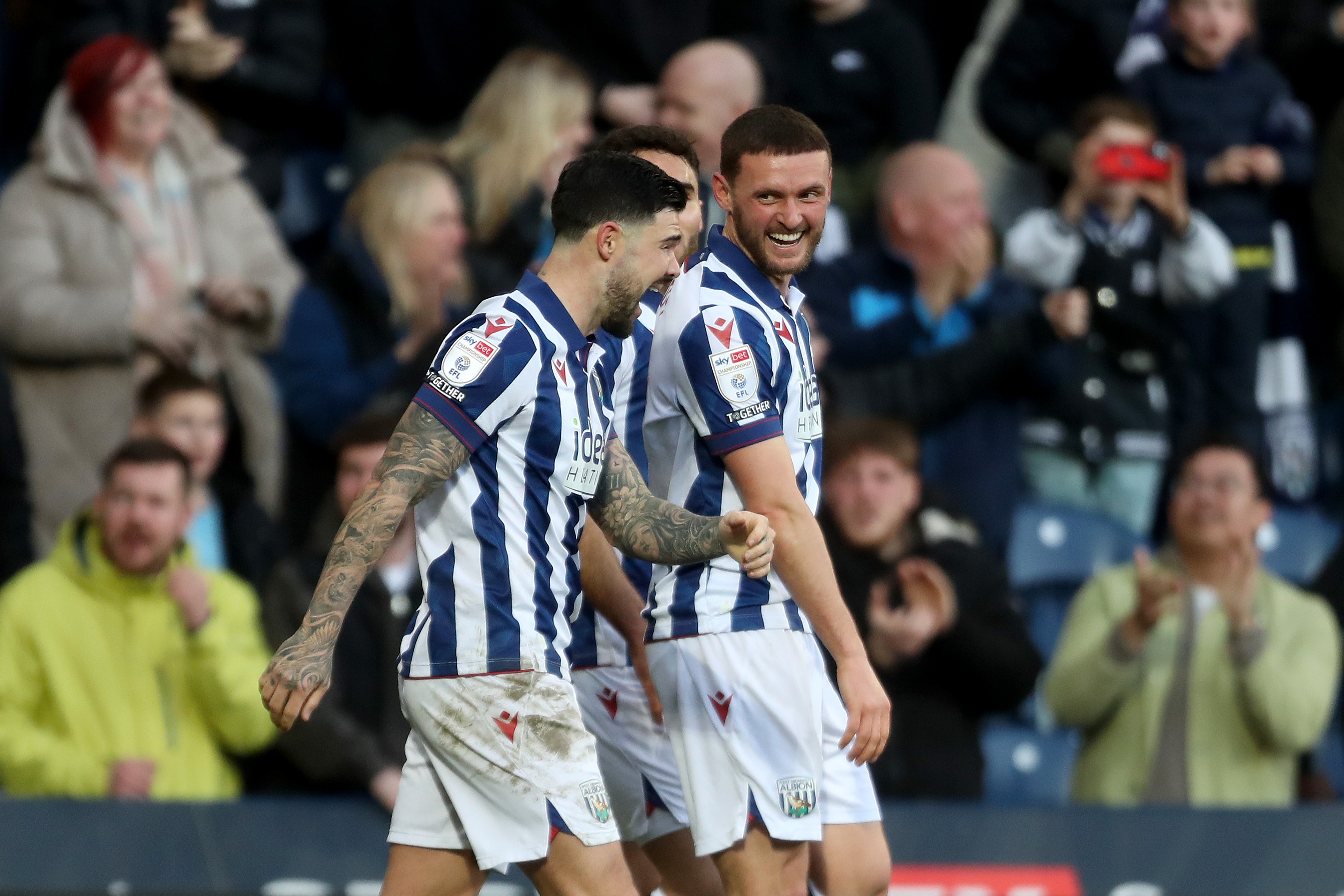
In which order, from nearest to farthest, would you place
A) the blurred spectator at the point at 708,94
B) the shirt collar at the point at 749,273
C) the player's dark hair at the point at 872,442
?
1. the shirt collar at the point at 749,273
2. the player's dark hair at the point at 872,442
3. the blurred spectator at the point at 708,94

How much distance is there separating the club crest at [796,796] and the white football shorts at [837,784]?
0.89 ft

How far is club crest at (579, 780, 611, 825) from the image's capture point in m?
3.89

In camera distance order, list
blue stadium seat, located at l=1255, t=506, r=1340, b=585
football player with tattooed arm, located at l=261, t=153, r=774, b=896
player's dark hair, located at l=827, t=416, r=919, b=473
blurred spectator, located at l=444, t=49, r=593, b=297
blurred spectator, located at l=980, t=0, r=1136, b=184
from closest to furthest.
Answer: football player with tattooed arm, located at l=261, t=153, r=774, b=896, player's dark hair, located at l=827, t=416, r=919, b=473, blurred spectator, located at l=444, t=49, r=593, b=297, blue stadium seat, located at l=1255, t=506, r=1340, b=585, blurred spectator, located at l=980, t=0, r=1136, b=184

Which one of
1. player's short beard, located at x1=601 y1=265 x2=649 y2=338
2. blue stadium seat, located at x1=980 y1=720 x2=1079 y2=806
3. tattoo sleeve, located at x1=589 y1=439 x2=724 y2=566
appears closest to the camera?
tattoo sleeve, located at x1=589 y1=439 x2=724 y2=566

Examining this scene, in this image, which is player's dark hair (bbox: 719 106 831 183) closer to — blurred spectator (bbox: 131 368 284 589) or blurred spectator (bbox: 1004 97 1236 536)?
blurred spectator (bbox: 131 368 284 589)

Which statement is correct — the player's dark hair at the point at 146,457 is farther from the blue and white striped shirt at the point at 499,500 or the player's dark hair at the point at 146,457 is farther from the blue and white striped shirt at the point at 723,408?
the blue and white striped shirt at the point at 499,500

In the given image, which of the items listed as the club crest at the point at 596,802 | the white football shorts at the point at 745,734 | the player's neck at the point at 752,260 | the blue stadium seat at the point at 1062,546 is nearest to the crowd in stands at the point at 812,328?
the blue stadium seat at the point at 1062,546

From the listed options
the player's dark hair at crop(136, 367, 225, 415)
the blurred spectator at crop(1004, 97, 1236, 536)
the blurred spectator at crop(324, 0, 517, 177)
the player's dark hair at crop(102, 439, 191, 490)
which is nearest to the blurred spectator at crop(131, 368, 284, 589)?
the player's dark hair at crop(136, 367, 225, 415)

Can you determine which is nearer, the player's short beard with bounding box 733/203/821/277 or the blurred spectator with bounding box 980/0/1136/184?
the player's short beard with bounding box 733/203/821/277

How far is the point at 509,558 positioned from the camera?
3902mm

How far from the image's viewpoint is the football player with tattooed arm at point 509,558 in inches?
150

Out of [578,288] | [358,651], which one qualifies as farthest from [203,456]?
[578,288]

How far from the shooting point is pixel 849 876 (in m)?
4.46

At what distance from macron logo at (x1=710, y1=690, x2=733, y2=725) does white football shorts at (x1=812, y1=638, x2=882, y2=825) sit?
35cm
